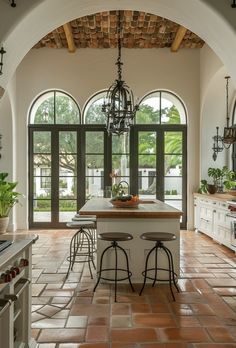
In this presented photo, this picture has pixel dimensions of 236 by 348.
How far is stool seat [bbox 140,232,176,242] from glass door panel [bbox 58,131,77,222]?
4.53 meters

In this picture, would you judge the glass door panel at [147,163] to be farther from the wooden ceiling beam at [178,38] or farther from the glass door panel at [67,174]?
the wooden ceiling beam at [178,38]

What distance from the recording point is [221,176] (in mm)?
7793

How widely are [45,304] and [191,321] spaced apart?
1.43m

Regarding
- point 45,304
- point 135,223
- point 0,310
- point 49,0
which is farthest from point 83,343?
point 49,0

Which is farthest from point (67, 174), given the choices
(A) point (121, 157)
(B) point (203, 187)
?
(B) point (203, 187)

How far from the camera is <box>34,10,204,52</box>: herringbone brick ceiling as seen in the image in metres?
6.67

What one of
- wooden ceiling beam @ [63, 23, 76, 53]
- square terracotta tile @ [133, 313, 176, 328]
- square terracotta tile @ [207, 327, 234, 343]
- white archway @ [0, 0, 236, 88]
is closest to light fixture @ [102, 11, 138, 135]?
white archway @ [0, 0, 236, 88]

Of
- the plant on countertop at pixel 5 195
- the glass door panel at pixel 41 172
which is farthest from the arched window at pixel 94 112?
the plant on countertop at pixel 5 195

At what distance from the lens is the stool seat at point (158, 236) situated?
3.79 metres

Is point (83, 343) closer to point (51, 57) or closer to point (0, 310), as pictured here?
point (0, 310)

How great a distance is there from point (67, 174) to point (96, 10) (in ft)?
16.0

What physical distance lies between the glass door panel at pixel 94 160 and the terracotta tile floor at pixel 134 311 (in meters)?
3.34

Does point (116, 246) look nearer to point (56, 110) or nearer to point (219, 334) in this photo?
point (219, 334)

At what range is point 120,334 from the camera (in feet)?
9.52
